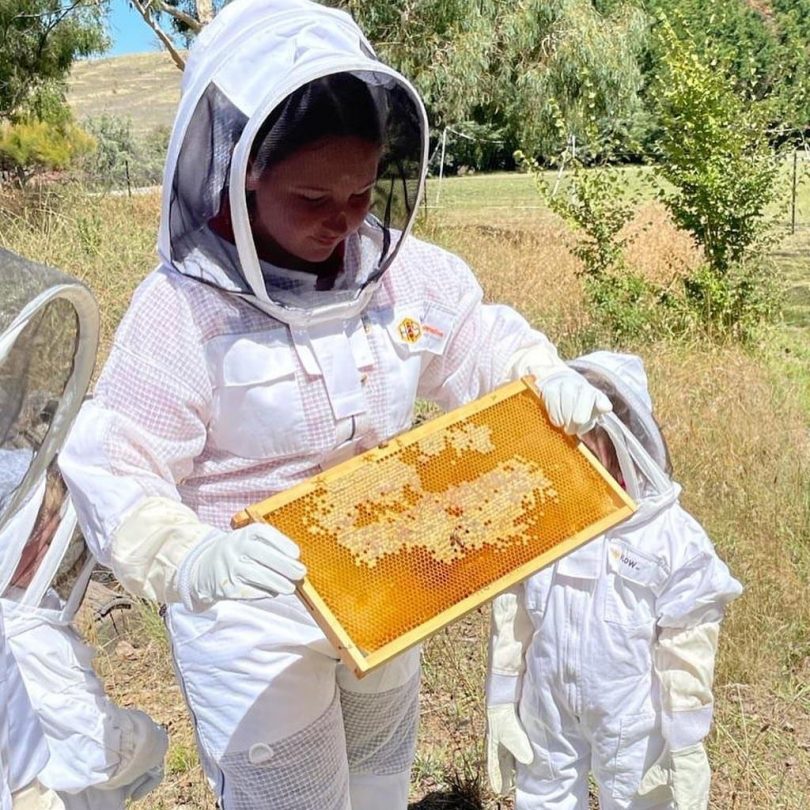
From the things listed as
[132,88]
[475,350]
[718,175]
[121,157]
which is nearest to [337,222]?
[475,350]

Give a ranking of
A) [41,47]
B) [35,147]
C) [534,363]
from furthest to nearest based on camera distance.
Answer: [35,147]
[41,47]
[534,363]

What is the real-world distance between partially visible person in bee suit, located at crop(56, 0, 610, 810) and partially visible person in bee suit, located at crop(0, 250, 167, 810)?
12 cm

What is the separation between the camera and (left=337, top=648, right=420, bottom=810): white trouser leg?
6.51ft

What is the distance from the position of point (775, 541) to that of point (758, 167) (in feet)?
12.7

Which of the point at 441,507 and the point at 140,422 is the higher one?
the point at 140,422

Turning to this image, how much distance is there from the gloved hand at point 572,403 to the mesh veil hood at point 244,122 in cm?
43

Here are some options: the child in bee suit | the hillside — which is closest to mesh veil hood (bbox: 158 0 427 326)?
the child in bee suit

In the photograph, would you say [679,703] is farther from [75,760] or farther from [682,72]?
[682,72]

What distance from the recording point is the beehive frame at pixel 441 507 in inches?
60.9

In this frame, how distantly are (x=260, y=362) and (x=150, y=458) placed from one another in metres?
0.27

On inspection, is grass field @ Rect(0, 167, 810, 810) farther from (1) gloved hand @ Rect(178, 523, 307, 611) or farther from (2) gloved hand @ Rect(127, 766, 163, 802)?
(1) gloved hand @ Rect(178, 523, 307, 611)

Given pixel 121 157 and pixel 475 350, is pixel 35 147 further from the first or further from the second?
pixel 475 350

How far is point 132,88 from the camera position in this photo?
A: 274 feet

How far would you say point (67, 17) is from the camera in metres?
12.9
